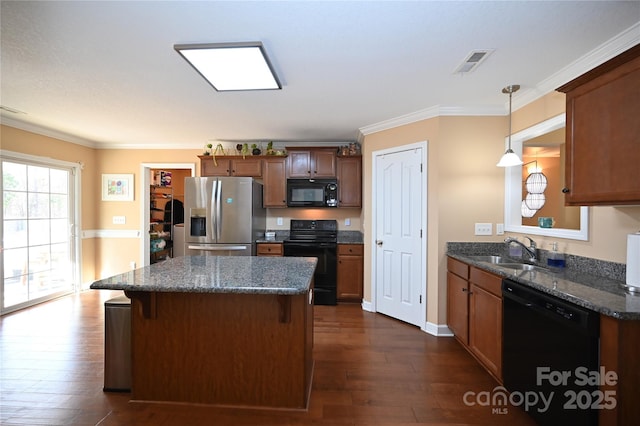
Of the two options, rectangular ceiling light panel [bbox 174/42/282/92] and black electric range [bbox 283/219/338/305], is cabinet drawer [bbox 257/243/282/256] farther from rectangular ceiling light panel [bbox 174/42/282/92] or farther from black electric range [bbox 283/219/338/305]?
rectangular ceiling light panel [bbox 174/42/282/92]

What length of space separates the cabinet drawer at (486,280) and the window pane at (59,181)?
17.9ft

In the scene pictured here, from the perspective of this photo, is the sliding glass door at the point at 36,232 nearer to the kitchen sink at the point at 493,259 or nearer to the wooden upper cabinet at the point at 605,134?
the kitchen sink at the point at 493,259

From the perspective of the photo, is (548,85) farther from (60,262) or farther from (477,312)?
(60,262)

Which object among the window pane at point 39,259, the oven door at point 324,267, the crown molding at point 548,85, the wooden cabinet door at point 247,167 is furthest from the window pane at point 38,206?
the crown molding at point 548,85

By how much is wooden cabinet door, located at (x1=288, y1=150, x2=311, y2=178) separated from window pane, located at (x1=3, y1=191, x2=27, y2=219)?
3457 millimetres

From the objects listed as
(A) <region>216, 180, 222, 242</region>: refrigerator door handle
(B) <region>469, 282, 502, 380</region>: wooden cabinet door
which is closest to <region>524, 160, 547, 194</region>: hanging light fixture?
(B) <region>469, 282, 502, 380</region>: wooden cabinet door

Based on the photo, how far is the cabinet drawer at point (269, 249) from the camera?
4.05 meters

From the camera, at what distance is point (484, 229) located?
2967 mm

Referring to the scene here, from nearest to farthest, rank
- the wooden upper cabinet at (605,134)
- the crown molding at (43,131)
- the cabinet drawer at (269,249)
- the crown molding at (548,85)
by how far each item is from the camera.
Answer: the wooden upper cabinet at (605,134) → the crown molding at (548,85) → the crown molding at (43,131) → the cabinet drawer at (269,249)

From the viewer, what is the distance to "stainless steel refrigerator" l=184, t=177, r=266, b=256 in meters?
3.94

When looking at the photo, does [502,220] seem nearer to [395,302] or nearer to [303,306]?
[395,302]

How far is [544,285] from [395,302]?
1.94m

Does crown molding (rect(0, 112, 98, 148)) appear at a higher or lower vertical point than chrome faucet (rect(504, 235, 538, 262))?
higher

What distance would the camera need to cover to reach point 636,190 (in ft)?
4.78
